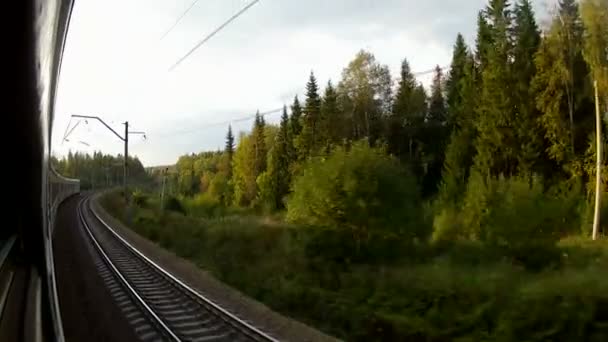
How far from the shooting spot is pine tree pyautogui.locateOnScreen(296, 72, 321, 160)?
62.3 meters

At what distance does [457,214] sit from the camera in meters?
32.4

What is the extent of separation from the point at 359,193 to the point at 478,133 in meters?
26.4

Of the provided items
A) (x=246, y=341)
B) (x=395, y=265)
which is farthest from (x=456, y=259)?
(x=246, y=341)

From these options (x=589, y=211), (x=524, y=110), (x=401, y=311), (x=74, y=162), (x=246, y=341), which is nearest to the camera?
(x=246, y=341)

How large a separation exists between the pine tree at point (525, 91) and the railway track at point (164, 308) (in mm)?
28802

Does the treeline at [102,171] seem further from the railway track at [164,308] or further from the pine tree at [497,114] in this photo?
the railway track at [164,308]

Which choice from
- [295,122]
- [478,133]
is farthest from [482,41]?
[295,122]

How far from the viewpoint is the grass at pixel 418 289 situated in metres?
11.7

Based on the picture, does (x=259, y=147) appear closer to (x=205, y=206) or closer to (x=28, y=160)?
(x=205, y=206)

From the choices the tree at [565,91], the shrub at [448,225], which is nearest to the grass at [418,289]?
the shrub at [448,225]

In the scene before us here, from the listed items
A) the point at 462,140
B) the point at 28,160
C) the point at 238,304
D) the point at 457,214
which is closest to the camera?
the point at 28,160

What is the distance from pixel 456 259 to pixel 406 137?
137ft

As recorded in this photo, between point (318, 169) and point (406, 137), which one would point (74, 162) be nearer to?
point (406, 137)

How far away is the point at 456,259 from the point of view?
23.3m
